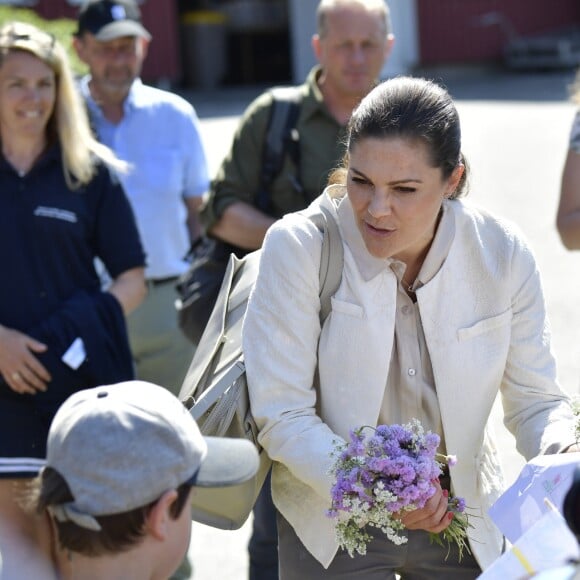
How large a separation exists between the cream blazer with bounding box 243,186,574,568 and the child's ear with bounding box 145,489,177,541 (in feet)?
2.51

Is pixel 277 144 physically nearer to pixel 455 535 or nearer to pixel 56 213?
pixel 56 213

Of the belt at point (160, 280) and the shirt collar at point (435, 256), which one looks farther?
the belt at point (160, 280)

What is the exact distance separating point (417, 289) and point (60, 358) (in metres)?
1.62

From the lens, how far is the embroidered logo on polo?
4.41 m

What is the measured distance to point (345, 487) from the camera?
2.82 m

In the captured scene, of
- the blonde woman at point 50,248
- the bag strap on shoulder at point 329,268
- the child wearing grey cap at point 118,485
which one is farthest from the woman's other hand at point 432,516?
the blonde woman at point 50,248

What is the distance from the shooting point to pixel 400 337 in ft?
10.5

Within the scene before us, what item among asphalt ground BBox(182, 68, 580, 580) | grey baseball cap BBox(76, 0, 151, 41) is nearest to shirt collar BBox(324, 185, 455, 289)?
asphalt ground BBox(182, 68, 580, 580)

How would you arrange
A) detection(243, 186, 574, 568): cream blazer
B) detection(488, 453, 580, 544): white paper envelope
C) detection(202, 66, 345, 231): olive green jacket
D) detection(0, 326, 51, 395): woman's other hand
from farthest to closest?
detection(202, 66, 345, 231): olive green jacket
detection(0, 326, 51, 395): woman's other hand
detection(243, 186, 574, 568): cream blazer
detection(488, 453, 580, 544): white paper envelope

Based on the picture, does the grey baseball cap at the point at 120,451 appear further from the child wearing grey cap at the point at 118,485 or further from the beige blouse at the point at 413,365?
the beige blouse at the point at 413,365

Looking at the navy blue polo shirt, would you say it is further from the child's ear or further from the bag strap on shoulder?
the child's ear

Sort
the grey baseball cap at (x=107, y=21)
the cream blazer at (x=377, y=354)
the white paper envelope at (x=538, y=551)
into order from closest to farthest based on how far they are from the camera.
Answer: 1. the white paper envelope at (x=538, y=551)
2. the cream blazer at (x=377, y=354)
3. the grey baseball cap at (x=107, y=21)

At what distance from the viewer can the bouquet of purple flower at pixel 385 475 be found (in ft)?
9.09

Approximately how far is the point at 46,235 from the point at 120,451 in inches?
89.5
